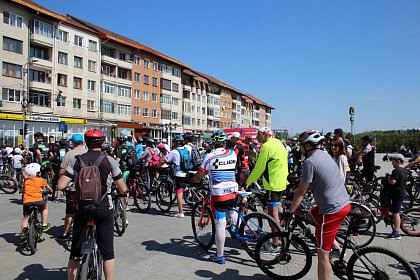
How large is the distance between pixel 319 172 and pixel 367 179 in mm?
6556

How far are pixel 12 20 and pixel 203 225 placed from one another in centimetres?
3594

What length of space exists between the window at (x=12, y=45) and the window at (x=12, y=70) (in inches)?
58.0

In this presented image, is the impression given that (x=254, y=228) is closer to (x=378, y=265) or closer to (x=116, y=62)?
(x=378, y=265)

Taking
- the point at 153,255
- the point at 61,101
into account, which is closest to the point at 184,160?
the point at 153,255

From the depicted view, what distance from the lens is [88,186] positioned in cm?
341

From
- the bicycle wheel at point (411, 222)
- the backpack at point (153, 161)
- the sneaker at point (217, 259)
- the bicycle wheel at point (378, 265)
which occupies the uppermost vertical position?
the backpack at point (153, 161)

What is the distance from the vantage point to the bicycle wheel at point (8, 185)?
12180mm

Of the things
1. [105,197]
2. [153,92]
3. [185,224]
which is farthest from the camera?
[153,92]

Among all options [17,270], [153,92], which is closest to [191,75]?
[153,92]

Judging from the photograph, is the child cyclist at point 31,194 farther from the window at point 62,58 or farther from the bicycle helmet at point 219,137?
the window at point 62,58

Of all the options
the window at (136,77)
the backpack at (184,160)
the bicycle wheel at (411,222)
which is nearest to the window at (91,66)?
the window at (136,77)

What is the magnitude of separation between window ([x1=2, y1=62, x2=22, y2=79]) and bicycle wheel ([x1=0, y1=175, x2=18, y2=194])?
972 inches

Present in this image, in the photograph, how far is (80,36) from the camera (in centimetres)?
4081

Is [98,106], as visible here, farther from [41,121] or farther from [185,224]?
[185,224]
